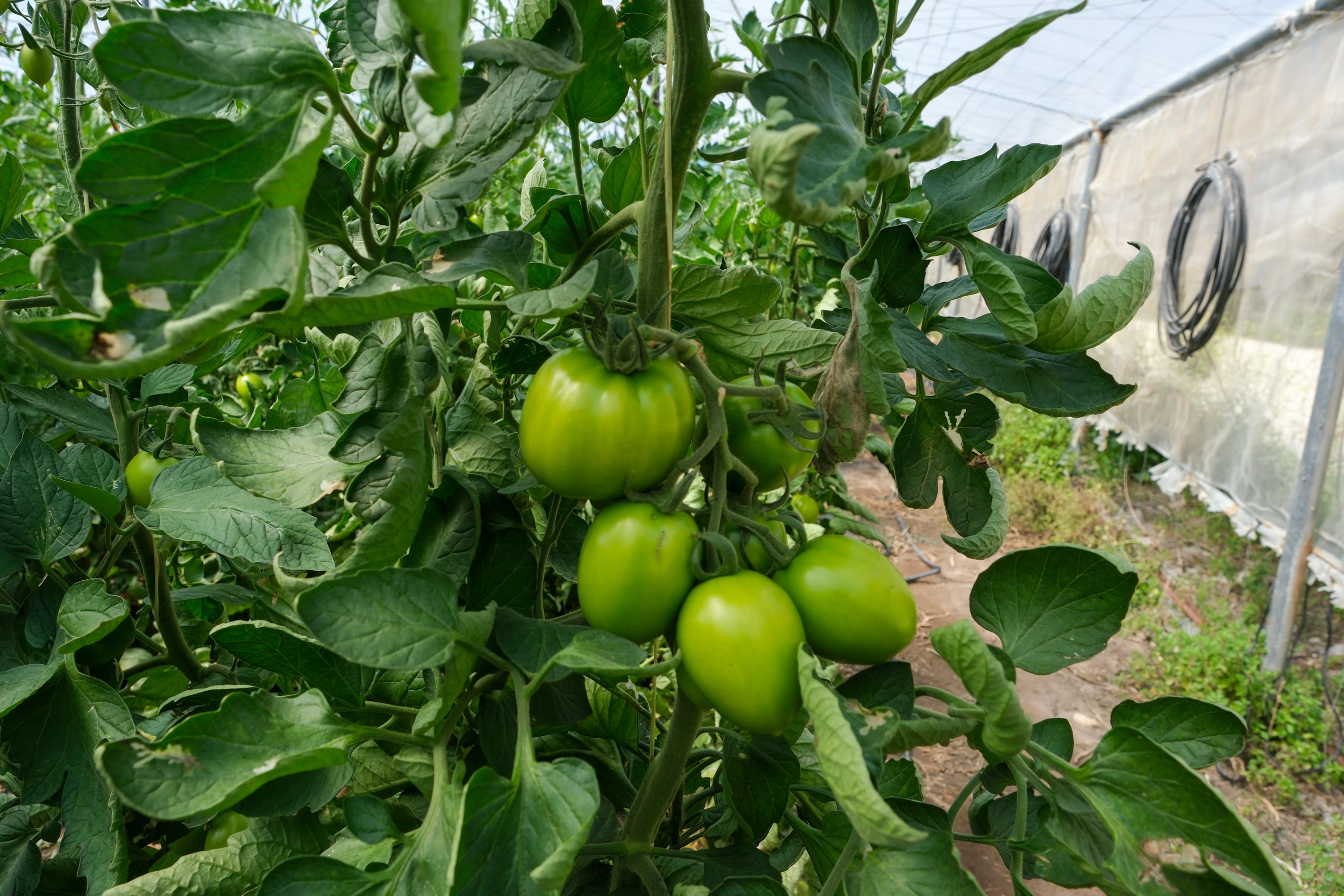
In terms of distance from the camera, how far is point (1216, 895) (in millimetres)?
405

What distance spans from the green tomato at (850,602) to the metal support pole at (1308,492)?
328 cm

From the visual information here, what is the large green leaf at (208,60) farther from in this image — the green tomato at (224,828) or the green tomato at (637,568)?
the green tomato at (224,828)

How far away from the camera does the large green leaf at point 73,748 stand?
1.75 feet

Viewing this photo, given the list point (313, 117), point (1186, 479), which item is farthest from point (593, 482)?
point (1186, 479)

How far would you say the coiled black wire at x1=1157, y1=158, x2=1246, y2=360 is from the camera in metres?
3.85

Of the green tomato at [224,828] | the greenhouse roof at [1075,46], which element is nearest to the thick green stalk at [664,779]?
the green tomato at [224,828]

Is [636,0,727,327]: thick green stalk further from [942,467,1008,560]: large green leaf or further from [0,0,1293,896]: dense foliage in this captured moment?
[942,467,1008,560]: large green leaf

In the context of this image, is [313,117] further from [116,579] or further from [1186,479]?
[1186,479]

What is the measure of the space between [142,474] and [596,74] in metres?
0.55

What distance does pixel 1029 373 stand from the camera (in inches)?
21.1

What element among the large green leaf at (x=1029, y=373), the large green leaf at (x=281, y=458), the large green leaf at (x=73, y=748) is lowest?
the large green leaf at (x=73, y=748)

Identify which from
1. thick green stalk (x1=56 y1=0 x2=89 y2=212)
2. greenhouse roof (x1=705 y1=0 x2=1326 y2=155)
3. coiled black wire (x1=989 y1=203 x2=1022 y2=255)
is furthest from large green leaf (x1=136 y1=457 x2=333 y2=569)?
coiled black wire (x1=989 y1=203 x2=1022 y2=255)

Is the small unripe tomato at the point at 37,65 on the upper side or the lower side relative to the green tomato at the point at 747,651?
upper

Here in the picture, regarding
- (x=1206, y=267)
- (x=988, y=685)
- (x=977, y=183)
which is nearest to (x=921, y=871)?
(x=988, y=685)
